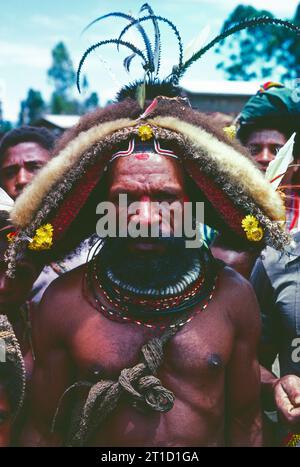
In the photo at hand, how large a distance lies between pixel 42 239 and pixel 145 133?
0.58m

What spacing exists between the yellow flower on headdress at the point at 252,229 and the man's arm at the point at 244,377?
261mm

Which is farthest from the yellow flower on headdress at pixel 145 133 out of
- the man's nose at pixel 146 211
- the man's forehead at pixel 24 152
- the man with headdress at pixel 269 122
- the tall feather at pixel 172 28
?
the man's forehead at pixel 24 152

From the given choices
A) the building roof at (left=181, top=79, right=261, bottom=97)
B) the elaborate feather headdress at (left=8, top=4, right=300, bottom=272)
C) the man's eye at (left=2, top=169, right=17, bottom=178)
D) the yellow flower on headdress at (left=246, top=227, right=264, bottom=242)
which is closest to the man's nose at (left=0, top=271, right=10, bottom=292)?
the elaborate feather headdress at (left=8, top=4, right=300, bottom=272)

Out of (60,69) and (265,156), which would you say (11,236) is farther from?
(60,69)

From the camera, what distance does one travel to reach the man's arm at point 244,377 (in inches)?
87.7

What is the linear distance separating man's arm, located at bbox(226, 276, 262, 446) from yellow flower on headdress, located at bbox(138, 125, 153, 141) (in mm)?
725

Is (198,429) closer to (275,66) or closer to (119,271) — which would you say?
(119,271)

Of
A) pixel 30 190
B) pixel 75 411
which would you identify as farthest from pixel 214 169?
pixel 75 411

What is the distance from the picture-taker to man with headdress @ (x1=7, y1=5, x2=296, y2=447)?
6.89 feet

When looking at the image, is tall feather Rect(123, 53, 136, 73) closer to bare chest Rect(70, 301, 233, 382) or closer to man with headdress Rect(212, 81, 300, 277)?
bare chest Rect(70, 301, 233, 382)

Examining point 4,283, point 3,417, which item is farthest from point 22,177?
point 3,417

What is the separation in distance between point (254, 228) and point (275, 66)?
2617 cm

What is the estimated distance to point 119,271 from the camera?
7.40 feet

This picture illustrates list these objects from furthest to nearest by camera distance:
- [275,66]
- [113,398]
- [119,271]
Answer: [275,66] → [119,271] → [113,398]
